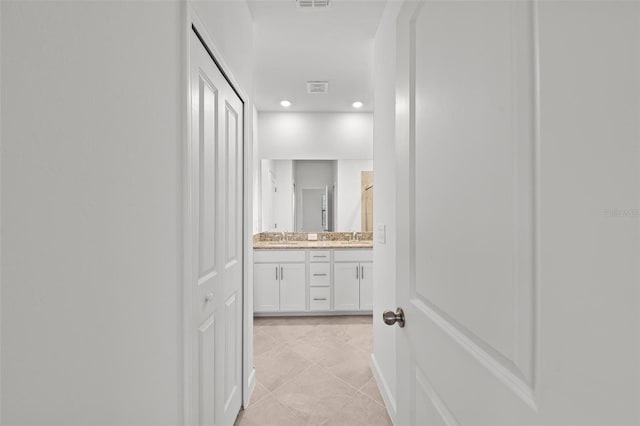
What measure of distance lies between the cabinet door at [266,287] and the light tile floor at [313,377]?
217mm

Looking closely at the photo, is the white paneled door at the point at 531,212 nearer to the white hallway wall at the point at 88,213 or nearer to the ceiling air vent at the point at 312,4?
the white hallway wall at the point at 88,213

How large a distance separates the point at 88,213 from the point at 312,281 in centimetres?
330

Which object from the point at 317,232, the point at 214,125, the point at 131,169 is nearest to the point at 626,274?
the point at 131,169

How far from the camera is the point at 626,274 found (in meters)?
0.34

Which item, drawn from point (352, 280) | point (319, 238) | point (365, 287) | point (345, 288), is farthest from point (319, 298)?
point (319, 238)

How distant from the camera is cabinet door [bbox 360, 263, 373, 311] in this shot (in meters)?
3.86

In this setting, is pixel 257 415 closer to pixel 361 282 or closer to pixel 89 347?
pixel 89 347

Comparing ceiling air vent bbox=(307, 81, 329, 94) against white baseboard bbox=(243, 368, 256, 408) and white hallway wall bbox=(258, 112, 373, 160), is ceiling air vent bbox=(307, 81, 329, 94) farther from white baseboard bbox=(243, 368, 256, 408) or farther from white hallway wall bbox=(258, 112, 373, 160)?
white baseboard bbox=(243, 368, 256, 408)

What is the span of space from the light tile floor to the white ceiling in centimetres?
255

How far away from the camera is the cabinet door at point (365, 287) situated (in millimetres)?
3855

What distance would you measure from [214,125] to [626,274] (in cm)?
145

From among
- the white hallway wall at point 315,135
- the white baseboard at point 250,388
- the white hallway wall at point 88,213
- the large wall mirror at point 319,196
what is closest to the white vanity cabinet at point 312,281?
the large wall mirror at point 319,196

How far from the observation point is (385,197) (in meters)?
2.10

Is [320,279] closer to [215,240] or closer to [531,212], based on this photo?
[215,240]
